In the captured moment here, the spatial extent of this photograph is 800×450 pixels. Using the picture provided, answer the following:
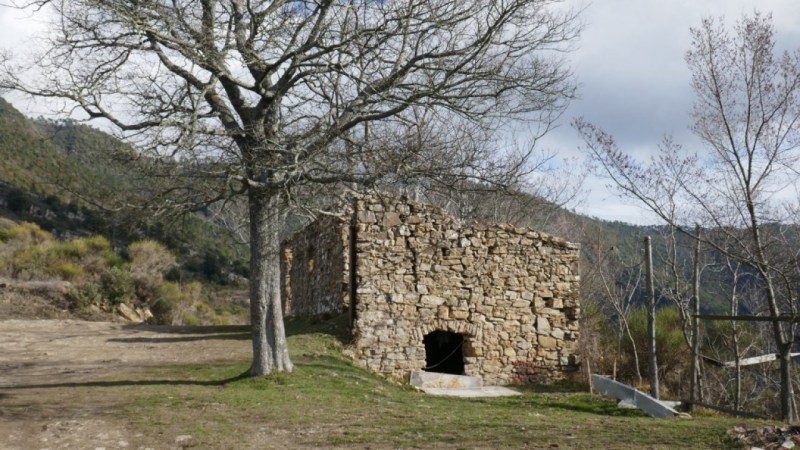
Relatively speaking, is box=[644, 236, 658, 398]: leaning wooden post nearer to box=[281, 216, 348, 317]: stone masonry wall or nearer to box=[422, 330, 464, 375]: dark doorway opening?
box=[422, 330, 464, 375]: dark doorway opening

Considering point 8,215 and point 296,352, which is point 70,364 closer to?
point 296,352

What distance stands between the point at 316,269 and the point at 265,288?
7049mm

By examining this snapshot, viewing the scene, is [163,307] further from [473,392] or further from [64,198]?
[473,392]

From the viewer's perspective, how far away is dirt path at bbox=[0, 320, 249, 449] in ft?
25.1

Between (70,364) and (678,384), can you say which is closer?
(70,364)

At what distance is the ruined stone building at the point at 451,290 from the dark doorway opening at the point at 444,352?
2.28ft

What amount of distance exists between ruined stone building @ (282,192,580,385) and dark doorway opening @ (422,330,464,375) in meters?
0.70

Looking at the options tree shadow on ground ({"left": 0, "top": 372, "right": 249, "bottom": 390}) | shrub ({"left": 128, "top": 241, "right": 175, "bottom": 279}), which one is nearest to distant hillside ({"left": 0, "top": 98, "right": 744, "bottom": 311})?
shrub ({"left": 128, "top": 241, "right": 175, "bottom": 279})

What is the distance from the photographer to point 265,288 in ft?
34.2

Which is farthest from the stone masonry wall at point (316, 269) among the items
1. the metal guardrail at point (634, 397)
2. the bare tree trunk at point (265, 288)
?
the metal guardrail at point (634, 397)

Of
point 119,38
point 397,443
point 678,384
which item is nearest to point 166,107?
point 119,38

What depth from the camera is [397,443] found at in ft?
23.4

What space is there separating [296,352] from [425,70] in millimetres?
5449

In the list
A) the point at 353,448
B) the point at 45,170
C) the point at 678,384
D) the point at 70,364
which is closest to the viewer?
the point at 353,448
